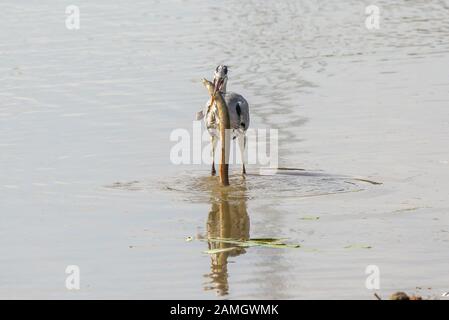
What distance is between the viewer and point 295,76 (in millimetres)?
19719

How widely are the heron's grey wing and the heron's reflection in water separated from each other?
0.93m

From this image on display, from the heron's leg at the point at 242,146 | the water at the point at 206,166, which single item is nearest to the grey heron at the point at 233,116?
the heron's leg at the point at 242,146

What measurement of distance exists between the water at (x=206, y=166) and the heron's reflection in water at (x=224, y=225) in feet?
0.10

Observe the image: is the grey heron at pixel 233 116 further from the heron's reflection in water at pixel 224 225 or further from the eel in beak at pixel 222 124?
the heron's reflection in water at pixel 224 225

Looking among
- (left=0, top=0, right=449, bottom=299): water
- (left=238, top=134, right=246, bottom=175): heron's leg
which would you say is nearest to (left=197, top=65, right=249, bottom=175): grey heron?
(left=238, top=134, right=246, bottom=175): heron's leg

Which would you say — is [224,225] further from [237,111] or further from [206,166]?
[206,166]

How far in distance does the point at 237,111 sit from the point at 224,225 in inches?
98.4

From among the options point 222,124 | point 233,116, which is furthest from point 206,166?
point 222,124

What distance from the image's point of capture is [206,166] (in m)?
15.1

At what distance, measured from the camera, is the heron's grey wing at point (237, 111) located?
14.4 m

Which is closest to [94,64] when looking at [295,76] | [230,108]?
[295,76]
